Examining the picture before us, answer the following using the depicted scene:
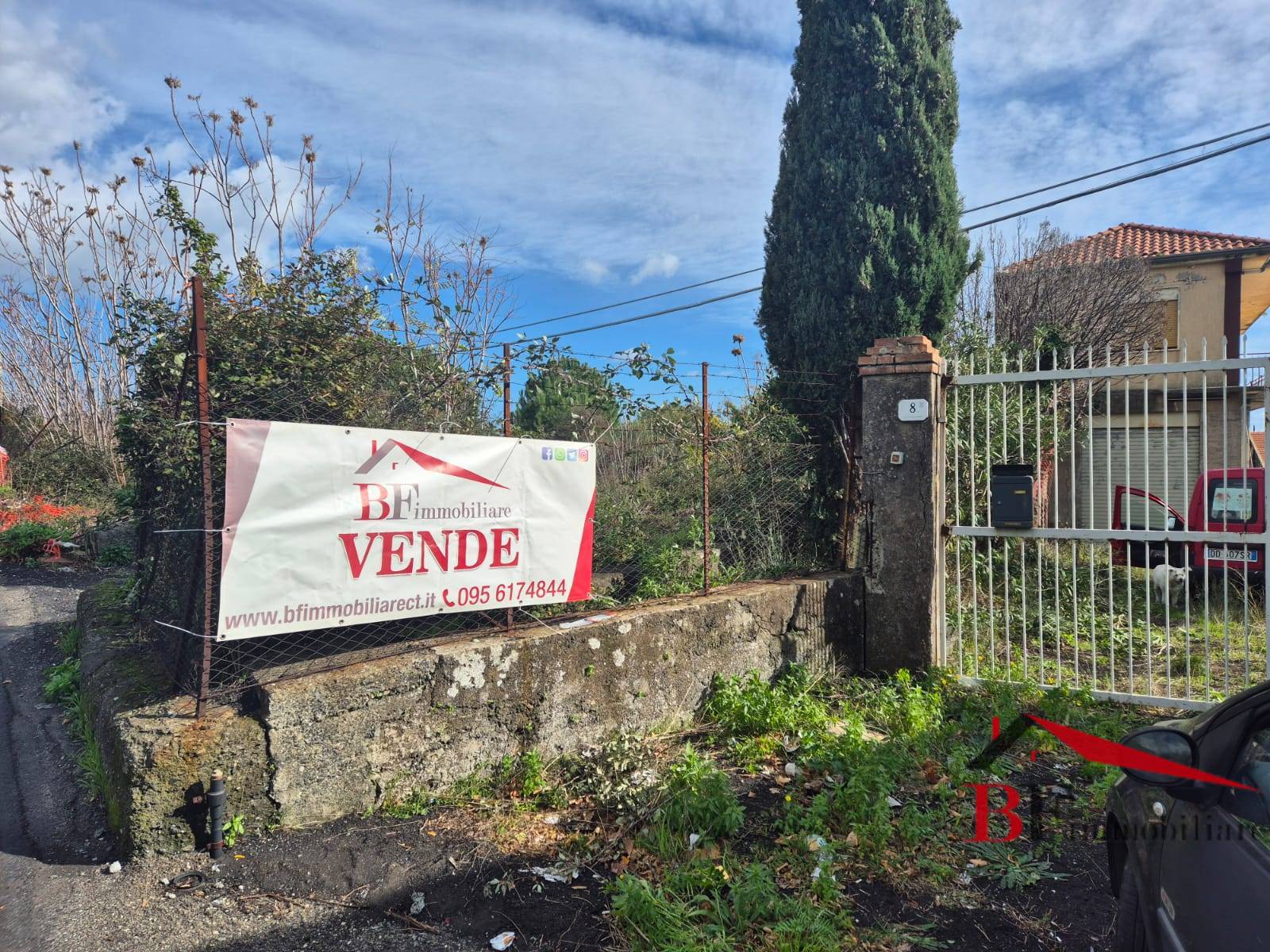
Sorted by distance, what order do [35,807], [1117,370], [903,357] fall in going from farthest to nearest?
[903,357]
[1117,370]
[35,807]

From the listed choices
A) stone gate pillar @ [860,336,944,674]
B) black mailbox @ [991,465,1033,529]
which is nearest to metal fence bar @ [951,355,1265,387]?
stone gate pillar @ [860,336,944,674]

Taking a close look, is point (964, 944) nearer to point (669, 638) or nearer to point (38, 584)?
point (669, 638)

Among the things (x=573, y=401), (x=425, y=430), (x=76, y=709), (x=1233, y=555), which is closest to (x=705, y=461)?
(x=573, y=401)

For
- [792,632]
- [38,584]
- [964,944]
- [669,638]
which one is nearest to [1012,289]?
[792,632]

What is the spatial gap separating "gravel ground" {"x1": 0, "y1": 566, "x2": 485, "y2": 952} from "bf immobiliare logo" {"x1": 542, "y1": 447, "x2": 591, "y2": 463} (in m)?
2.18

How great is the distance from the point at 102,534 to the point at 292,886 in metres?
7.58

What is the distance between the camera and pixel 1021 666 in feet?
19.2

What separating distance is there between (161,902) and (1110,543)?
229 inches

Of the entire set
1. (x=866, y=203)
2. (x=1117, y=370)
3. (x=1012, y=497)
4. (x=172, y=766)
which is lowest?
(x=172, y=766)

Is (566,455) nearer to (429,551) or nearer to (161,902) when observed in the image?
(429,551)

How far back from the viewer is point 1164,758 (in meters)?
1.97

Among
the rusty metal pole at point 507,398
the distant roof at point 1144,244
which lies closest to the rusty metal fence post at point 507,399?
the rusty metal pole at point 507,398

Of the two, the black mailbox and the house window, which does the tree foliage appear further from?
the house window

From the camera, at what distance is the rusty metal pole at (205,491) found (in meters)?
3.16
